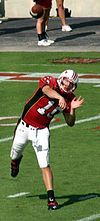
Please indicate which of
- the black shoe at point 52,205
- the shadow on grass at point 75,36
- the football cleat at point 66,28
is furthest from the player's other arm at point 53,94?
the football cleat at point 66,28

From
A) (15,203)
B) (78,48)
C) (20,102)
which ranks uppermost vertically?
(15,203)

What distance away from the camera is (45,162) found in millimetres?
10695

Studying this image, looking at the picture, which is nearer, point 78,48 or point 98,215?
point 98,215

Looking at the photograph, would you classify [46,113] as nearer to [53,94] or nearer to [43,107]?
[43,107]

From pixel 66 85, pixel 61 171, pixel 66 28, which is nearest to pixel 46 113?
pixel 66 85

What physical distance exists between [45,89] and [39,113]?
0.32 metres

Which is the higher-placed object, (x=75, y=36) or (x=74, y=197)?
(x=74, y=197)

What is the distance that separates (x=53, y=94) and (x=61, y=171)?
82.4 inches

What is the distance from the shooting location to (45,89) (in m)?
10.7

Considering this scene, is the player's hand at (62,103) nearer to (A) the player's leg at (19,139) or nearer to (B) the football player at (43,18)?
(A) the player's leg at (19,139)

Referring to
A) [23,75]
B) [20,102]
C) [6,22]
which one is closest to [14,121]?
[20,102]

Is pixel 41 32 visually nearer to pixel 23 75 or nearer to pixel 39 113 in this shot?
pixel 23 75

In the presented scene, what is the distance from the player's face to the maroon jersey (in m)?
0.08

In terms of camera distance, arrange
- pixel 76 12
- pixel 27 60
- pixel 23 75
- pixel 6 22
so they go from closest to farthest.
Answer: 1. pixel 23 75
2. pixel 27 60
3. pixel 6 22
4. pixel 76 12
